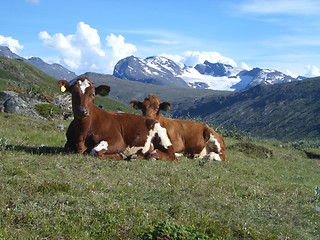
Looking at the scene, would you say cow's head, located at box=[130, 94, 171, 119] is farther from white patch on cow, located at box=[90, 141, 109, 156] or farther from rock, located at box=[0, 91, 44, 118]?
rock, located at box=[0, 91, 44, 118]

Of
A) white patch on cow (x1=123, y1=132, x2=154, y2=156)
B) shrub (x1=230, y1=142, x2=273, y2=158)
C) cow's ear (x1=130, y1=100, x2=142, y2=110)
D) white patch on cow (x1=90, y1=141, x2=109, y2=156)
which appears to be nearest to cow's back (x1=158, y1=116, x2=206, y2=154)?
cow's ear (x1=130, y1=100, x2=142, y2=110)

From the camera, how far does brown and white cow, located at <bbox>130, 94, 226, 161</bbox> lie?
23.6m

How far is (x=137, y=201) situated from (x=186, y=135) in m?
11.9

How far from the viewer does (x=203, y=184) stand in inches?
628

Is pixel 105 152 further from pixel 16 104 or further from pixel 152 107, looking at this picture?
pixel 16 104

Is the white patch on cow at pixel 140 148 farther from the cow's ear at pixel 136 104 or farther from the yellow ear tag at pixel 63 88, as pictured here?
the cow's ear at pixel 136 104

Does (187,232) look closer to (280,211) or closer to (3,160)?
(280,211)

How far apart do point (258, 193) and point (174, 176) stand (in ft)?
9.32

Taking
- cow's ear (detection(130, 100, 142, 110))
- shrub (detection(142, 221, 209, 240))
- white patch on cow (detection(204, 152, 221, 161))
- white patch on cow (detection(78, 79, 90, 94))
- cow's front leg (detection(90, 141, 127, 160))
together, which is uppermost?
white patch on cow (detection(78, 79, 90, 94))

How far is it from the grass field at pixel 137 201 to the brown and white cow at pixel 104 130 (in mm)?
1038

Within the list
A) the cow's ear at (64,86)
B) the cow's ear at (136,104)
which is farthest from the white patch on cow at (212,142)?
the cow's ear at (64,86)

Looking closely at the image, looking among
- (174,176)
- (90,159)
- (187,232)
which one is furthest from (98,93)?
(187,232)

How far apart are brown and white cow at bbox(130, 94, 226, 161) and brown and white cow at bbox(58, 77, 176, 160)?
6.39 feet

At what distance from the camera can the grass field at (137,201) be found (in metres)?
10.3
